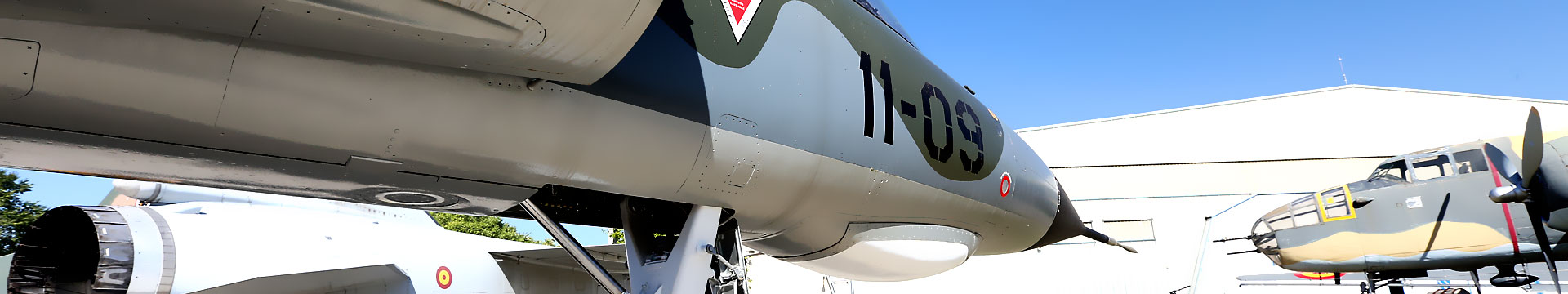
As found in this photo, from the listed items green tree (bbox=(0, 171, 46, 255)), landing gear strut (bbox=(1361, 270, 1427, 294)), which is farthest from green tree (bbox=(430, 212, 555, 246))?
landing gear strut (bbox=(1361, 270, 1427, 294))

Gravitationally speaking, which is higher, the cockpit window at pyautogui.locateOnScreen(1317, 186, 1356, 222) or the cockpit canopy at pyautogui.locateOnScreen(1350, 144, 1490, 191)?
the cockpit canopy at pyautogui.locateOnScreen(1350, 144, 1490, 191)

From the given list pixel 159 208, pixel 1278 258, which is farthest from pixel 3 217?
Answer: pixel 1278 258

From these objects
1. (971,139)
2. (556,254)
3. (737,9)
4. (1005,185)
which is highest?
(737,9)

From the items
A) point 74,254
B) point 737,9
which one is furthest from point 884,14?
point 74,254

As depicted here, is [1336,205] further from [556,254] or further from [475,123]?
[475,123]

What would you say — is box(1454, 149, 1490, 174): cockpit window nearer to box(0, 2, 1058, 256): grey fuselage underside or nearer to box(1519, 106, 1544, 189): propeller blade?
box(1519, 106, 1544, 189): propeller blade

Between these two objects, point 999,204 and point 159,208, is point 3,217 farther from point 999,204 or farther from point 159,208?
point 999,204

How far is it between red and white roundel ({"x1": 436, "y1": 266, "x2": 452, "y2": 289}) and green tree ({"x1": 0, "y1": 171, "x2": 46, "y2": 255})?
64.4 feet

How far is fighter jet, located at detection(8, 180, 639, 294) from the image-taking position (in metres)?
5.33

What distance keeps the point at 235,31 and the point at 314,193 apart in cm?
116

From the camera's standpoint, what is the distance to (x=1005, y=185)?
616 centimetres

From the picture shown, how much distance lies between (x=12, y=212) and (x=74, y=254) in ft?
73.1

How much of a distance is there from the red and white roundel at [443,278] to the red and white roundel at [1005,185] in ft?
15.7

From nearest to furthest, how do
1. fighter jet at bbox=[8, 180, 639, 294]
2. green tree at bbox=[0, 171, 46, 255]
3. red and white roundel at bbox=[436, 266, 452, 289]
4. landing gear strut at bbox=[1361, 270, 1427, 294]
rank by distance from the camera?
fighter jet at bbox=[8, 180, 639, 294] < red and white roundel at bbox=[436, 266, 452, 289] < landing gear strut at bbox=[1361, 270, 1427, 294] < green tree at bbox=[0, 171, 46, 255]
